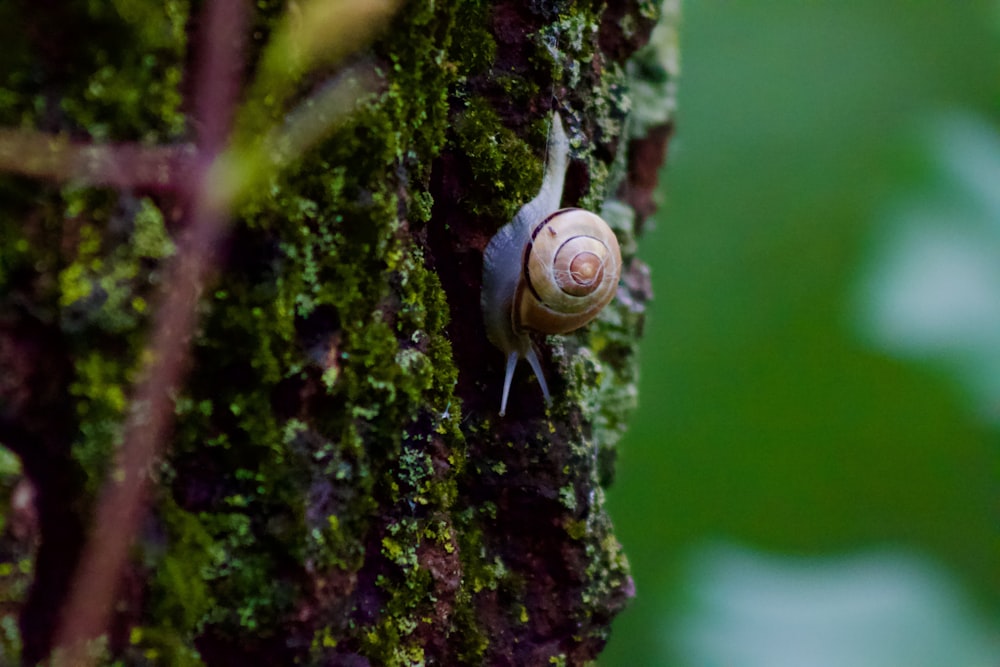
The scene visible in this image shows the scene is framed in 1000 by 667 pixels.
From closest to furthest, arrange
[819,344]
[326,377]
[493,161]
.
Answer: [326,377], [493,161], [819,344]

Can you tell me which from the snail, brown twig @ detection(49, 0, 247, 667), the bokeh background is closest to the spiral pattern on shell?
the snail

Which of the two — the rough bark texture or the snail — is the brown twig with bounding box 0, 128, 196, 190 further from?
the snail

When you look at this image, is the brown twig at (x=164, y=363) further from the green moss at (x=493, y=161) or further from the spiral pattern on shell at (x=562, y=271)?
the spiral pattern on shell at (x=562, y=271)

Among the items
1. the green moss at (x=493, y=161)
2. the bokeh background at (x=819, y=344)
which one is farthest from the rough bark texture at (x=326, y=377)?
the bokeh background at (x=819, y=344)

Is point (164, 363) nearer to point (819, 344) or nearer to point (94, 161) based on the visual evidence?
point (94, 161)

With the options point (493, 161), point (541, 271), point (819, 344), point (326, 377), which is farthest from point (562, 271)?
point (819, 344)

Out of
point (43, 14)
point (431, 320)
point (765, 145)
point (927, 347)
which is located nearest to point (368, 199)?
point (431, 320)
